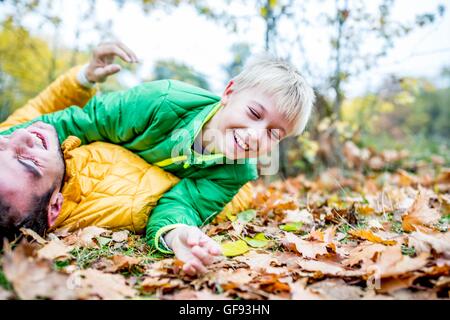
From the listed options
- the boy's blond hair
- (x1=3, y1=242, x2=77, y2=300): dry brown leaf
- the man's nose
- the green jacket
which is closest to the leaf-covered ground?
(x1=3, y1=242, x2=77, y2=300): dry brown leaf

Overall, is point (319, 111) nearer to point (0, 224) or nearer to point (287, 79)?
point (287, 79)

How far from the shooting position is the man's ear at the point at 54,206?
168cm

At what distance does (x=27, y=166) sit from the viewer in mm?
1531

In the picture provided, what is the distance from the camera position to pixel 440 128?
15.5 m

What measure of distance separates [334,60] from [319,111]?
76 centimetres

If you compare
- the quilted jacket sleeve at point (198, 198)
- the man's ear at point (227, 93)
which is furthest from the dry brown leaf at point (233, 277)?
Answer: the man's ear at point (227, 93)

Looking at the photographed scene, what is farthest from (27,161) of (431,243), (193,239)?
(431,243)

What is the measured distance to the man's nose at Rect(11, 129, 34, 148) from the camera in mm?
1624

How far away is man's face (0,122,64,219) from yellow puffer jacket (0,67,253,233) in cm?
15

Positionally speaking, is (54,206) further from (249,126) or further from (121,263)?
(249,126)

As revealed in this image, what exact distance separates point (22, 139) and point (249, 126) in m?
1.11

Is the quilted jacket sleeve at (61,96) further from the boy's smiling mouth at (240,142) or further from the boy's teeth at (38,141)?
the boy's smiling mouth at (240,142)

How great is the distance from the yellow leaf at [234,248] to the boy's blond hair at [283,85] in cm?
77
